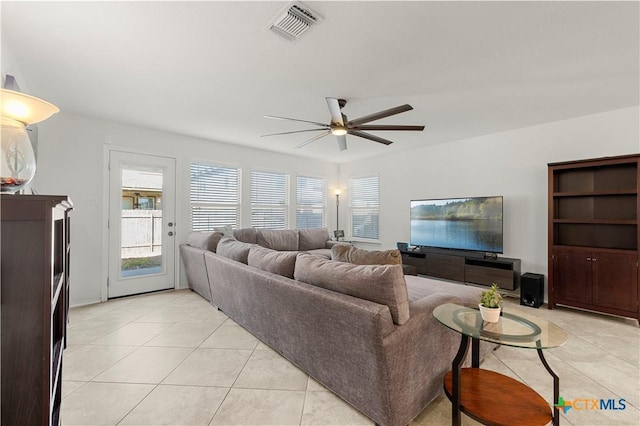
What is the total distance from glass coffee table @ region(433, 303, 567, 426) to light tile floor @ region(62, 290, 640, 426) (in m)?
0.10

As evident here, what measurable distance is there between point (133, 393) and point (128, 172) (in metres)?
3.22

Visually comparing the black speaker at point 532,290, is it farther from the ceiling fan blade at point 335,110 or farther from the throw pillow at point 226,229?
the throw pillow at point 226,229

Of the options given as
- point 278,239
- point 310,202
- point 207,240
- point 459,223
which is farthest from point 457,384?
point 310,202

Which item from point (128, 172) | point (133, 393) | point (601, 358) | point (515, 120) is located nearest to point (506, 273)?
point (601, 358)

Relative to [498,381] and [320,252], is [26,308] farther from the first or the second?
[320,252]

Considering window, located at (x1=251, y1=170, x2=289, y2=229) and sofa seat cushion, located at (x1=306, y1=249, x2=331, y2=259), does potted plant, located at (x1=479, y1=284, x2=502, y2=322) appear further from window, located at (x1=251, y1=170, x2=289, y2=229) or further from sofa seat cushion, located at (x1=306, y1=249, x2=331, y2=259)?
window, located at (x1=251, y1=170, x2=289, y2=229)

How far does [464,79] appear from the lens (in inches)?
102

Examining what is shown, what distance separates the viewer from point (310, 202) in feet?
21.1

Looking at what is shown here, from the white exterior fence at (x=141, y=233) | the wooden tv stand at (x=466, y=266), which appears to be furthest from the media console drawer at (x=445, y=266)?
the white exterior fence at (x=141, y=233)

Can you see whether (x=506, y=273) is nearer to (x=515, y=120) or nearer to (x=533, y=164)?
(x=533, y=164)

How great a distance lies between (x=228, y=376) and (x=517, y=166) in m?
4.58

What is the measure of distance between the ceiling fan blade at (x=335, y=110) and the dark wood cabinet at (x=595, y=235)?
2.94m

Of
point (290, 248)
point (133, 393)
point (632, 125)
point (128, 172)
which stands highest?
point (632, 125)

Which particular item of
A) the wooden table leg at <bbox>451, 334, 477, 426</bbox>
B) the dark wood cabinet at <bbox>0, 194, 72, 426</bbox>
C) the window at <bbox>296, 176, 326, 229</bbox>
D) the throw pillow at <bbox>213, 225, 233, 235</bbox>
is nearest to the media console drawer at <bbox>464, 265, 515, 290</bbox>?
the wooden table leg at <bbox>451, 334, 477, 426</bbox>
